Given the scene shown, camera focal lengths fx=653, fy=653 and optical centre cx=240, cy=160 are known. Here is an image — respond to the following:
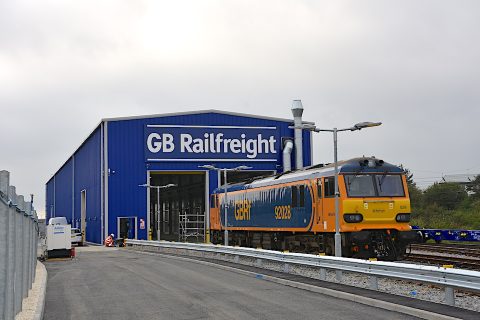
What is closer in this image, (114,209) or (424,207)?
(114,209)

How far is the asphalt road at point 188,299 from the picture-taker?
40.0 feet

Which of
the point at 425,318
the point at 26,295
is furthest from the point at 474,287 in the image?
the point at 26,295

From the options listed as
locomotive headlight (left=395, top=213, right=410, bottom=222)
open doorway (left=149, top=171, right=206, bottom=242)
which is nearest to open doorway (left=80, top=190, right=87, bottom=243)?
open doorway (left=149, top=171, right=206, bottom=242)

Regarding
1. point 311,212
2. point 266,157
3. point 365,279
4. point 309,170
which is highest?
point 266,157

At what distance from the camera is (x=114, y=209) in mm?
54219

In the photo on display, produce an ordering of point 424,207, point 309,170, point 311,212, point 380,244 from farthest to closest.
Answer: point 424,207 → point 309,170 → point 311,212 → point 380,244

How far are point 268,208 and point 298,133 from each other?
88.4 feet

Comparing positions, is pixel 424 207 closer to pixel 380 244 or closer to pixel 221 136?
pixel 221 136

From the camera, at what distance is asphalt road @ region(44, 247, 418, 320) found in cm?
1220

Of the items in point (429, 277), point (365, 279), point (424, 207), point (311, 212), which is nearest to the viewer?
point (429, 277)

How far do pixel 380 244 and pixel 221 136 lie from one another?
115ft

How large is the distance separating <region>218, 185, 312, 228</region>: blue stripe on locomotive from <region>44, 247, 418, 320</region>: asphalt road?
5376mm

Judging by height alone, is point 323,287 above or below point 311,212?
below

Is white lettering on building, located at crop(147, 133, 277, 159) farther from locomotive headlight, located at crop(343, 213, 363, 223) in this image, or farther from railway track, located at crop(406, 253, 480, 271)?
locomotive headlight, located at crop(343, 213, 363, 223)
